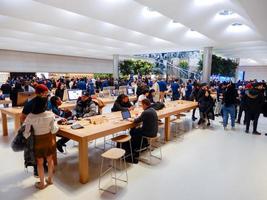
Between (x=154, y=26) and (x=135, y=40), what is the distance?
2.93 meters

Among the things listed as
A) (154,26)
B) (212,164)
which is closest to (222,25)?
(154,26)

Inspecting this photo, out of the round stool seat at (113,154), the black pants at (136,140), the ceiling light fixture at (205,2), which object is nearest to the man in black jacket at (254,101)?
the ceiling light fixture at (205,2)

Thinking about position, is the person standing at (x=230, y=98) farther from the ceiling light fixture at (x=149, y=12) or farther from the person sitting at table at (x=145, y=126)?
the ceiling light fixture at (x=149, y=12)

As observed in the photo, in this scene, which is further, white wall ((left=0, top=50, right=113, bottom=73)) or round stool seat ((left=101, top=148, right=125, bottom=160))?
white wall ((left=0, top=50, right=113, bottom=73))

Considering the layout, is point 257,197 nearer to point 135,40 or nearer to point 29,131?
point 29,131

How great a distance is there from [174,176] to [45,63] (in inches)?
627

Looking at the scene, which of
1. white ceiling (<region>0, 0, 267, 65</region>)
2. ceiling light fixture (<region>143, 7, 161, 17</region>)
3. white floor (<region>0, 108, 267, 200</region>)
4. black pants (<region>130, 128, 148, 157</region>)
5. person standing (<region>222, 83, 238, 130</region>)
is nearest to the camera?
white floor (<region>0, 108, 267, 200</region>)

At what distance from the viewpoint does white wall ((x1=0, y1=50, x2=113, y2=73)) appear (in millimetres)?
14742

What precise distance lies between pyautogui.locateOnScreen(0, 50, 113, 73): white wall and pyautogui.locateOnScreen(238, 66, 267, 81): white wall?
1793 centimetres

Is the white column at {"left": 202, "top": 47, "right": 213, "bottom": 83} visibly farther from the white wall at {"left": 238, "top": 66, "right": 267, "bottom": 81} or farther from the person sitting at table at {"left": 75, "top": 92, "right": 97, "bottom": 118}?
the white wall at {"left": 238, "top": 66, "right": 267, "bottom": 81}

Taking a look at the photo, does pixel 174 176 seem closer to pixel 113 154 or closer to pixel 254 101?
pixel 113 154

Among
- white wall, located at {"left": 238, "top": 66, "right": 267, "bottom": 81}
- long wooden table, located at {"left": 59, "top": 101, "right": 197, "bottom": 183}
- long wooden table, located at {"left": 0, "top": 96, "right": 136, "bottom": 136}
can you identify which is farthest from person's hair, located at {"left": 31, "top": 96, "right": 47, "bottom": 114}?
white wall, located at {"left": 238, "top": 66, "right": 267, "bottom": 81}

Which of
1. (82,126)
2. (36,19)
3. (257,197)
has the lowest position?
(257,197)

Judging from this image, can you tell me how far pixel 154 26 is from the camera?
7.88 meters
